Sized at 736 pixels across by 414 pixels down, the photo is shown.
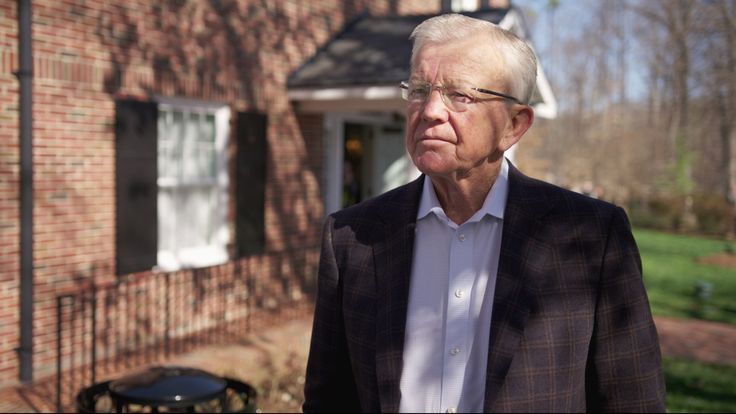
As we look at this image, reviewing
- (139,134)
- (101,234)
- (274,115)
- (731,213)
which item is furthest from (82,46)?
(731,213)

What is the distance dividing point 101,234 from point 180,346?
1.51m

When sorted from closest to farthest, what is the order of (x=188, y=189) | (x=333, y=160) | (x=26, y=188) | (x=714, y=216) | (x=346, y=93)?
(x=26, y=188)
(x=188, y=189)
(x=346, y=93)
(x=333, y=160)
(x=714, y=216)

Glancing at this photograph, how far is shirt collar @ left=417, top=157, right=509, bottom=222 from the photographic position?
5.99 feet

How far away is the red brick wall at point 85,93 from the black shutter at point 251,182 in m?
0.27

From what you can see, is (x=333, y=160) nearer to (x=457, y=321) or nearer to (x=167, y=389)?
(x=167, y=389)

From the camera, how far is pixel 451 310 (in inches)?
68.7

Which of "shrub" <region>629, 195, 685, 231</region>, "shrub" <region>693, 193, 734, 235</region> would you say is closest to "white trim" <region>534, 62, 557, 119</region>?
"shrub" <region>693, 193, 734, 235</region>

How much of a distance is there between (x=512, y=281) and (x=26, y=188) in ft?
18.9

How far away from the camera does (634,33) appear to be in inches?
1588

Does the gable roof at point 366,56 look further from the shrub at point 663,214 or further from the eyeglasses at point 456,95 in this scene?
the shrub at point 663,214

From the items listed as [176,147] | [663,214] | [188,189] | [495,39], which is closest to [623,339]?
[495,39]

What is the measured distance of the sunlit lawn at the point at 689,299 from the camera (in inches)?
261

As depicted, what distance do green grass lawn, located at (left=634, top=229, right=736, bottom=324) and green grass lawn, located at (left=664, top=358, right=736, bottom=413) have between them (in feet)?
9.05

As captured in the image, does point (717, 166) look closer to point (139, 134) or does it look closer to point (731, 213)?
point (731, 213)
